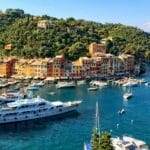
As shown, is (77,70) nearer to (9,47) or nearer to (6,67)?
(6,67)

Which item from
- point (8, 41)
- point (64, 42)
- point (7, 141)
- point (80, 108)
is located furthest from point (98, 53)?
point (7, 141)

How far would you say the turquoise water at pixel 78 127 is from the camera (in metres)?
33.1

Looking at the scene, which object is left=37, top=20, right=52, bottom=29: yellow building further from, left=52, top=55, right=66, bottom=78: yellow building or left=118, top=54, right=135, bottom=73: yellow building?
left=52, top=55, right=66, bottom=78: yellow building

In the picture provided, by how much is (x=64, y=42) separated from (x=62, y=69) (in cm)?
1331

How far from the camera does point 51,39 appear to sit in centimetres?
8212

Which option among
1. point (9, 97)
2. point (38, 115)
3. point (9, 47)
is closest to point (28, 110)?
point (38, 115)

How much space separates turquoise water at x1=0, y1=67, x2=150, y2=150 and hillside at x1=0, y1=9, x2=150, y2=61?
27.6 m

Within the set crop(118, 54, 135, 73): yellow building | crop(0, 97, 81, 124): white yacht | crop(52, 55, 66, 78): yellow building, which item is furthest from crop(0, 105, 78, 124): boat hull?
crop(118, 54, 135, 73): yellow building

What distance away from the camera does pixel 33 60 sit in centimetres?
7238

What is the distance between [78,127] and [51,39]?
152 ft

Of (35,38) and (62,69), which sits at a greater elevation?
(35,38)

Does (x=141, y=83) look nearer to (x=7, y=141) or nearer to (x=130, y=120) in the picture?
(x=130, y=120)

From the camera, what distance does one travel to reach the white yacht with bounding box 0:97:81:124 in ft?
127

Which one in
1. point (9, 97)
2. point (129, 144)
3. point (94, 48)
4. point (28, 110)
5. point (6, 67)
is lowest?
point (129, 144)
